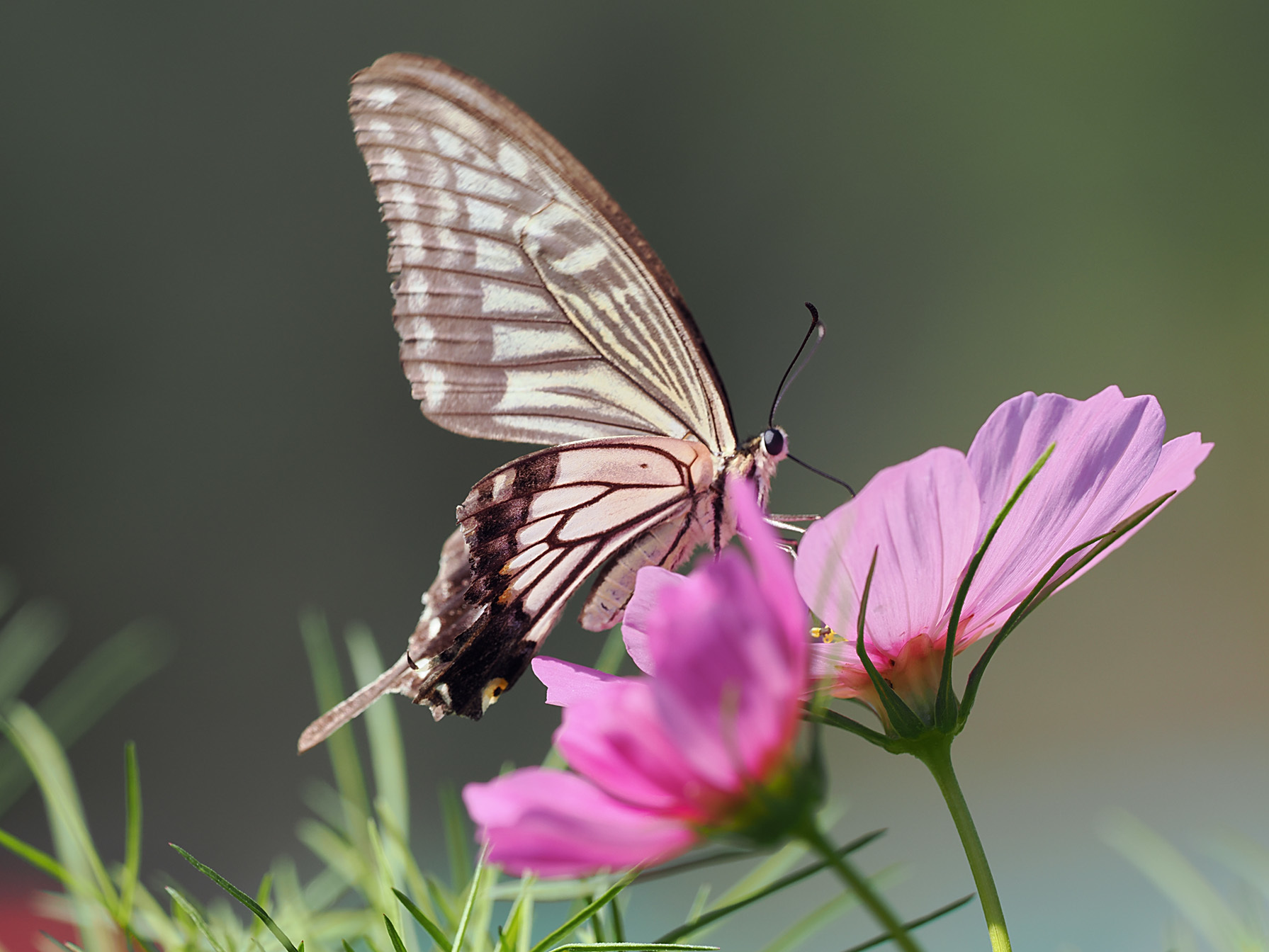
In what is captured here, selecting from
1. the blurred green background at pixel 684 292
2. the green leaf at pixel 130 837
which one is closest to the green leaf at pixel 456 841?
the green leaf at pixel 130 837

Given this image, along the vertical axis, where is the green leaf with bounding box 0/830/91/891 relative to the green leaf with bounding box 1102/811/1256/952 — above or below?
above

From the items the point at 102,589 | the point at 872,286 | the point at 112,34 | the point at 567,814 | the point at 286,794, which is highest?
the point at 112,34

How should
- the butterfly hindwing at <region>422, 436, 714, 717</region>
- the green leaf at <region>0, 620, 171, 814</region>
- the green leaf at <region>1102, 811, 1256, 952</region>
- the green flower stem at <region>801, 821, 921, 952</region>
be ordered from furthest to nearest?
1. the green leaf at <region>0, 620, 171, 814</region>
2. the butterfly hindwing at <region>422, 436, 714, 717</region>
3. the green leaf at <region>1102, 811, 1256, 952</region>
4. the green flower stem at <region>801, 821, 921, 952</region>

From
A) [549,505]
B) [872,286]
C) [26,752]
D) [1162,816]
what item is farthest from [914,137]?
[26,752]

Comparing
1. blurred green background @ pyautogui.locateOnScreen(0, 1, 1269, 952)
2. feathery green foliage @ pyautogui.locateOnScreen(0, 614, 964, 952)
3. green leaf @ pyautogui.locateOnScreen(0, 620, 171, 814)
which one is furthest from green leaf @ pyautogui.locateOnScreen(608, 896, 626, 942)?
blurred green background @ pyautogui.locateOnScreen(0, 1, 1269, 952)

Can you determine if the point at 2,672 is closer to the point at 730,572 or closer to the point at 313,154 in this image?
the point at 730,572

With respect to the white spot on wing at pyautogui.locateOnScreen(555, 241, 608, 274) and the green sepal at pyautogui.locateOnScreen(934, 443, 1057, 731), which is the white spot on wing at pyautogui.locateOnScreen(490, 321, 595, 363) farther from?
the green sepal at pyautogui.locateOnScreen(934, 443, 1057, 731)
